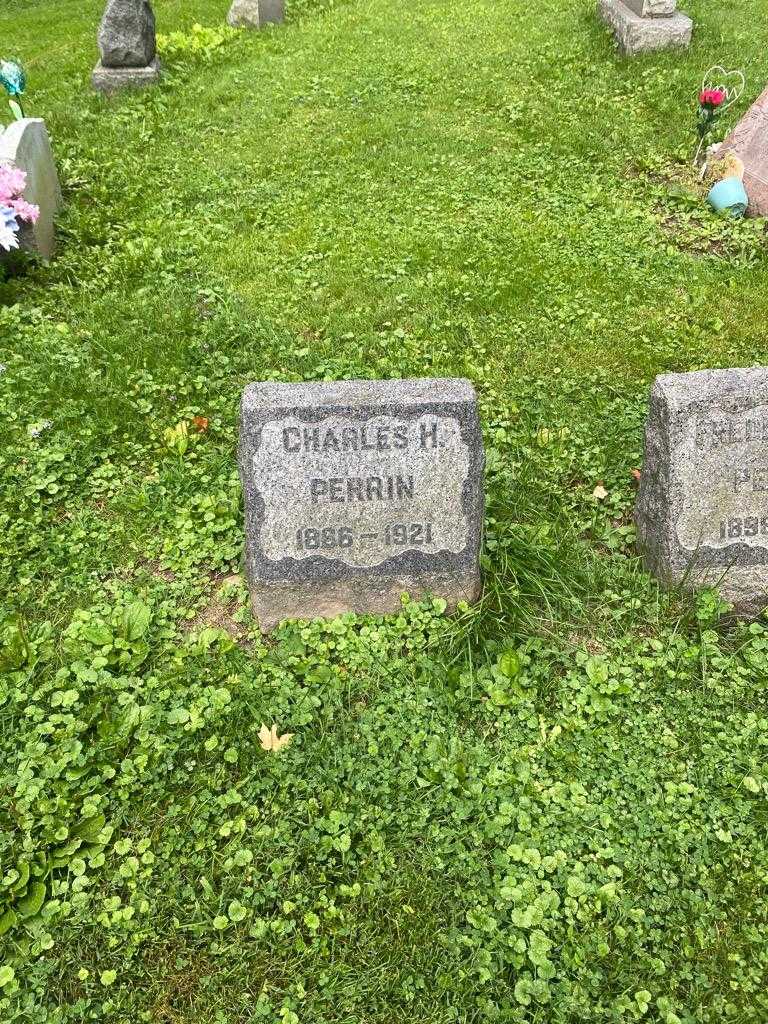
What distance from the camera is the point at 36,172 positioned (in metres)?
6.23

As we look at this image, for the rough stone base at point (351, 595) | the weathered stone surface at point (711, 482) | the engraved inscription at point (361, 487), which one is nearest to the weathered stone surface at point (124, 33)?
the engraved inscription at point (361, 487)

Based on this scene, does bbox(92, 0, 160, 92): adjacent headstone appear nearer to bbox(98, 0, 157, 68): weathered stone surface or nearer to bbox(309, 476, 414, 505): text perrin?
bbox(98, 0, 157, 68): weathered stone surface

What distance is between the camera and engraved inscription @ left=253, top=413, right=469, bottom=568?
328 cm

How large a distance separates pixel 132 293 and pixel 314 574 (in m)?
3.33

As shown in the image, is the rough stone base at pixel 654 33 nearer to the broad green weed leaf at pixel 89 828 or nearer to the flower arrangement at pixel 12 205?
the flower arrangement at pixel 12 205

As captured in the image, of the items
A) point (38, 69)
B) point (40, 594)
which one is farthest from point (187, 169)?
point (40, 594)

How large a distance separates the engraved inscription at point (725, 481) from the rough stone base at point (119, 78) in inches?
310

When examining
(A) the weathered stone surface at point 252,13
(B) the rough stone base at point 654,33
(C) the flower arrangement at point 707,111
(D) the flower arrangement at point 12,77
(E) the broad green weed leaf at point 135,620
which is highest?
(A) the weathered stone surface at point 252,13

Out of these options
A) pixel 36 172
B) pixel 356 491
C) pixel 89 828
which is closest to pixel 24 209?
pixel 36 172

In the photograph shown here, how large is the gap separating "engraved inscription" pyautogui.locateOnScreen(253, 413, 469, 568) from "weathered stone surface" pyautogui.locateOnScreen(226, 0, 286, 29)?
9.24 metres

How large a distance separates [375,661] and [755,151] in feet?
18.0

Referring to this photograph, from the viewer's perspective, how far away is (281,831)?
286 centimetres

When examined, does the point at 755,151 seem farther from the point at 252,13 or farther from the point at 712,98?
the point at 252,13

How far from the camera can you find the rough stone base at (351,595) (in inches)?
137
